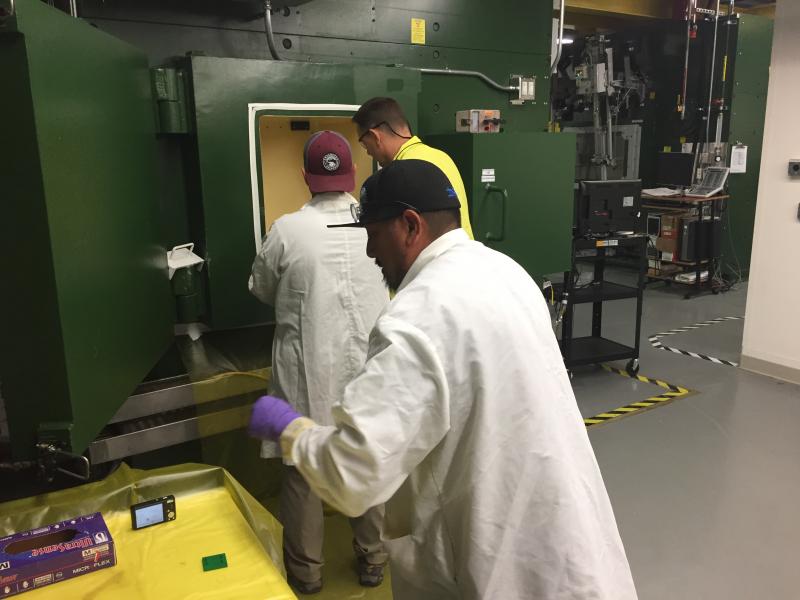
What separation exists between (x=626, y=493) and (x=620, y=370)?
1899 mm

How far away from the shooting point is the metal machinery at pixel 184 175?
1275mm

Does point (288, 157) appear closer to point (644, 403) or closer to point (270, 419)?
point (270, 419)

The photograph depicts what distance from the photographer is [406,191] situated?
4.39 ft

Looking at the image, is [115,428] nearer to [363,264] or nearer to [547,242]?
[363,264]

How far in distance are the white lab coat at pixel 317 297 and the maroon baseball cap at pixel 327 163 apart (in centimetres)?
5

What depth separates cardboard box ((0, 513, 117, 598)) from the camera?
4.77 feet

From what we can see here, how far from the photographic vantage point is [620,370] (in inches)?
198

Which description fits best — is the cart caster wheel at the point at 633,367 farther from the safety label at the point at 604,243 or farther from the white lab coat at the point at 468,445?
the white lab coat at the point at 468,445

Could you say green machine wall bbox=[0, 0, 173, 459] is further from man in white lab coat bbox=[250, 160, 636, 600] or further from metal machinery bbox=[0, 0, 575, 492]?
man in white lab coat bbox=[250, 160, 636, 600]

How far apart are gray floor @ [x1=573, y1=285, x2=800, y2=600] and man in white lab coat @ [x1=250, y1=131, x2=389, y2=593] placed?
1401mm

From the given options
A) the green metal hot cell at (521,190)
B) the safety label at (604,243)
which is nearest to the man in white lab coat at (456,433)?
the green metal hot cell at (521,190)

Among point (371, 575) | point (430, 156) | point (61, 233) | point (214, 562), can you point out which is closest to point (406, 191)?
point (61, 233)

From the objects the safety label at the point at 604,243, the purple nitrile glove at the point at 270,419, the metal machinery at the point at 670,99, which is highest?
the metal machinery at the point at 670,99

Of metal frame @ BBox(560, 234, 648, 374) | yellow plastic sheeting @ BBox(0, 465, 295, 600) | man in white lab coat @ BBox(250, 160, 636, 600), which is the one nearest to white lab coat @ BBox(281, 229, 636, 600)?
man in white lab coat @ BBox(250, 160, 636, 600)
